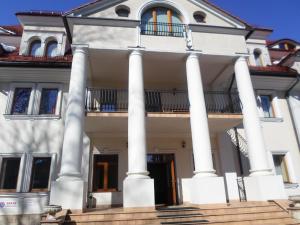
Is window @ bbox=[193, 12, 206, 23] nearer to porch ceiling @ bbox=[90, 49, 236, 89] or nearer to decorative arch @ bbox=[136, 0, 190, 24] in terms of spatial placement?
decorative arch @ bbox=[136, 0, 190, 24]

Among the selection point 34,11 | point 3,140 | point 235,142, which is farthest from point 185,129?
point 34,11

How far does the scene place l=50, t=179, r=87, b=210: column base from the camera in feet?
23.7

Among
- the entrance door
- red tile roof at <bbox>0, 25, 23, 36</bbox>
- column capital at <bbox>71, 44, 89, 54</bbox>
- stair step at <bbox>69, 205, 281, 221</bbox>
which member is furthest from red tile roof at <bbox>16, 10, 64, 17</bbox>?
stair step at <bbox>69, 205, 281, 221</bbox>

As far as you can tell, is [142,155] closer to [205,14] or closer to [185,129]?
[185,129]

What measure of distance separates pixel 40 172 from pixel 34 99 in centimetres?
325

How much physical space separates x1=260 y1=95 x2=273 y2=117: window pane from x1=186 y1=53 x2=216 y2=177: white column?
5393mm

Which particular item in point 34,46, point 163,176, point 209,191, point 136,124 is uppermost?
point 34,46

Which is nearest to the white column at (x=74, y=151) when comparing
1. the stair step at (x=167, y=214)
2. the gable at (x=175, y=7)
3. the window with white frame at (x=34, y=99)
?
the stair step at (x=167, y=214)

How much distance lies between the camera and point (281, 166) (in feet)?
39.0

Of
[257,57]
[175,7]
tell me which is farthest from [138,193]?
[257,57]

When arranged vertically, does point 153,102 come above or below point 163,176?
above

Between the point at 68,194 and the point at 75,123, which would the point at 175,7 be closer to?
the point at 75,123

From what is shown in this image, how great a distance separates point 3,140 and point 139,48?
6.86m

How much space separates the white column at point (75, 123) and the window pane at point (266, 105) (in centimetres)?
941
